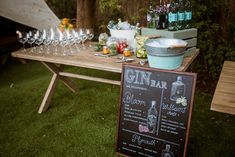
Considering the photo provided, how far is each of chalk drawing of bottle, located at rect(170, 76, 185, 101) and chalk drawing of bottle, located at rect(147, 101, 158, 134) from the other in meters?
0.16

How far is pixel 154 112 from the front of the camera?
6.69ft

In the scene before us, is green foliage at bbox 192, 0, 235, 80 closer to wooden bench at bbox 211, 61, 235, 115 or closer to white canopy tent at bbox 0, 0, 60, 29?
wooden bench at bbox 211, 61, 235, 115

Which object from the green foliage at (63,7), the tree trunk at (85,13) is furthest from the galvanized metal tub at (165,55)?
the green foliage at (63,7)

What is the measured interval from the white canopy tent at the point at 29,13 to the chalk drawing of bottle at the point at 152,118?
2.96m

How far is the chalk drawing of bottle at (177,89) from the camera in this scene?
74.9 inches

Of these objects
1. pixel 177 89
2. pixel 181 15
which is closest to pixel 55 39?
pixel 181 15

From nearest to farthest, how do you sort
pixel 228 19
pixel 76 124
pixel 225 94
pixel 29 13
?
pixel 225 94 → pixel 76 124 → pixel 228 19 → pixel 29 13

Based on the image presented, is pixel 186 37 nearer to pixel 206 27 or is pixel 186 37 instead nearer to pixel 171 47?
pixel 171 47

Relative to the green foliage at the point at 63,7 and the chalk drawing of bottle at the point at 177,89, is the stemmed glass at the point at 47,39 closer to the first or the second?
the chalk drawing of bottle at the point at 177,89

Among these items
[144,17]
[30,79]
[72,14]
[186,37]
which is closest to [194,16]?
[144,17]

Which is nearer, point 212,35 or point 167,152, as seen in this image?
point 167,152

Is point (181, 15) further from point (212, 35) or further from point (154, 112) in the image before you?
point (212, 35)

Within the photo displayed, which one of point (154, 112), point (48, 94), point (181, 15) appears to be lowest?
point (48, 94)

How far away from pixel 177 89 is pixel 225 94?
1.11 feet
